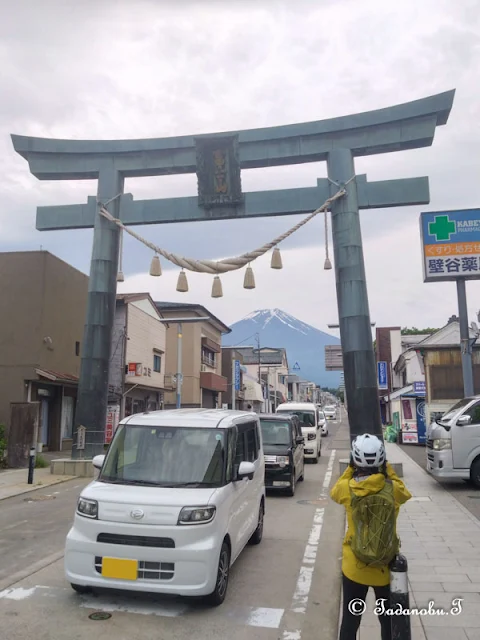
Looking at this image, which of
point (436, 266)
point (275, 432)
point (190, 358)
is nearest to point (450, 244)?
point (436, 266)

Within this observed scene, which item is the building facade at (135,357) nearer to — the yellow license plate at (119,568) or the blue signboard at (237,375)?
the blue signboard at (237,375)

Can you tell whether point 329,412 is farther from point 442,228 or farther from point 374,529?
point 374,529

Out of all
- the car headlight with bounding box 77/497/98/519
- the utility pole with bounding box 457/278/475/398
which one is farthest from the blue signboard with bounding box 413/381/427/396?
the car headlight with bounding box 77/497/98/519

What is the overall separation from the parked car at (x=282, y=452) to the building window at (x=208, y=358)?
3081 centimetres

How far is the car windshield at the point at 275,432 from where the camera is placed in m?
13.5

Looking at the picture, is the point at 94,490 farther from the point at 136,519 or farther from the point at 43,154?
the point at 43,154

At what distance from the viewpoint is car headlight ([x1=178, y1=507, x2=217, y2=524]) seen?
207 inches

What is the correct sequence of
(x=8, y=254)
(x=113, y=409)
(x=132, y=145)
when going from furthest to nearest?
(x=113, y=409)
(x=8, y=254)
(x=132, y=145)

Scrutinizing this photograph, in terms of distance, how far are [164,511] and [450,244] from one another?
1405 cm

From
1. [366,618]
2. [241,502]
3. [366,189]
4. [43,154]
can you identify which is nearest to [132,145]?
[43,154]

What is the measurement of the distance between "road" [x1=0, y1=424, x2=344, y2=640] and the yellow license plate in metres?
0.38

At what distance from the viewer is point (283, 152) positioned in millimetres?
15602

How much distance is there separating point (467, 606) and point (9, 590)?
4815 mm

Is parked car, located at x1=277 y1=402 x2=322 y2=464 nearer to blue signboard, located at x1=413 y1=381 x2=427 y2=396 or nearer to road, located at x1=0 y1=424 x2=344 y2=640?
blue signboard, located at x1=413 y1=381 x2=427 y2=396
